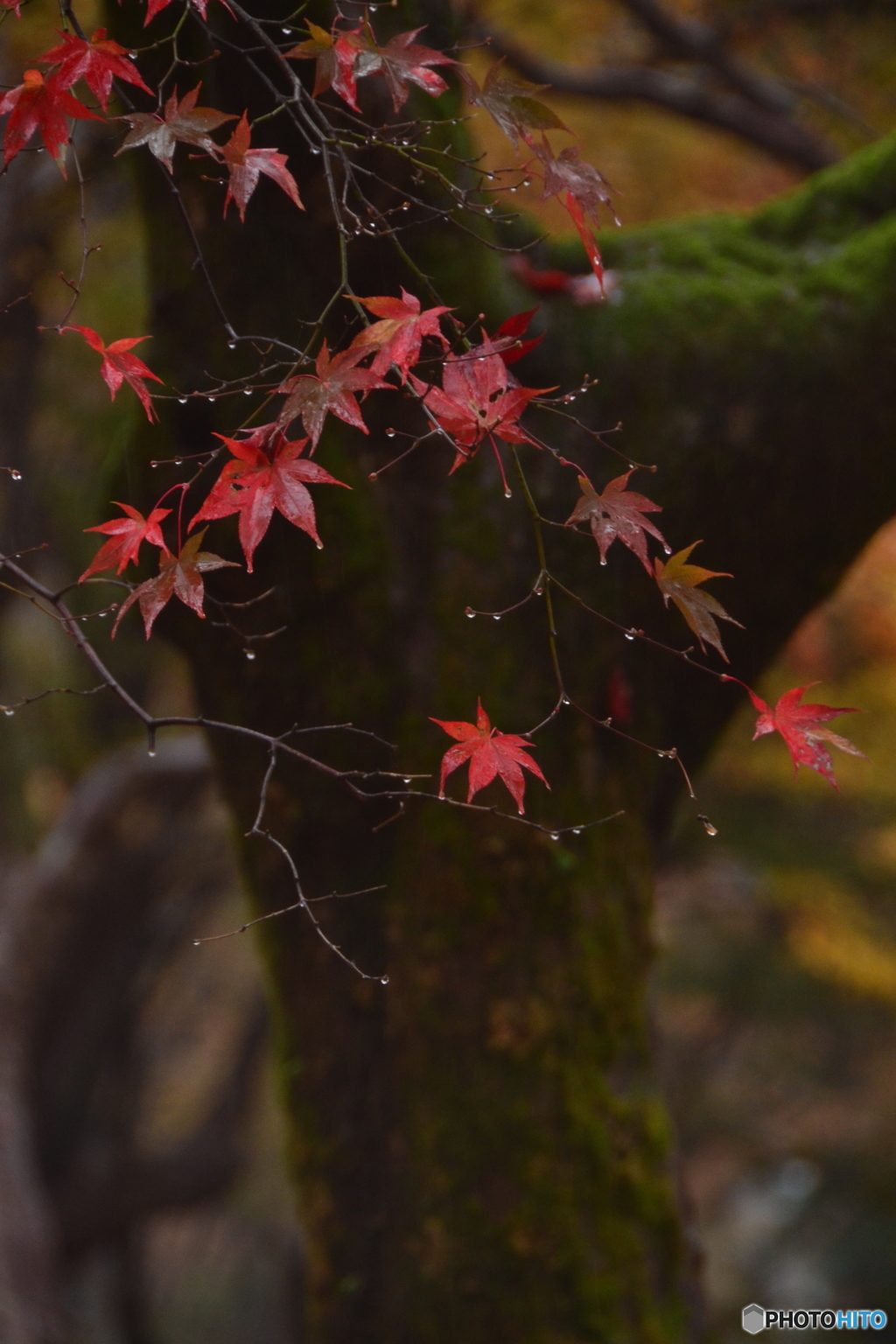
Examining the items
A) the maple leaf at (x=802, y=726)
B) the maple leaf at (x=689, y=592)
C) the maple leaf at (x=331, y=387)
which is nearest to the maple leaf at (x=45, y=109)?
the maple leaf at (x=331, y=387)

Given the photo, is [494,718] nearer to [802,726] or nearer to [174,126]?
[802,726]

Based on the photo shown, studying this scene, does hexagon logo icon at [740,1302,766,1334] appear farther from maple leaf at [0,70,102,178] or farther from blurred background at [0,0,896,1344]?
maple leaf at [0,70,102,178]

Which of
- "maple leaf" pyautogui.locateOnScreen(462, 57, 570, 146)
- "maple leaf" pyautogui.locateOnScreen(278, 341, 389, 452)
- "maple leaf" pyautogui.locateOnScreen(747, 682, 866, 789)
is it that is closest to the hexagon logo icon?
"maple leaf" pyautogui.locateOnScreen(747, 682, 866, 789)

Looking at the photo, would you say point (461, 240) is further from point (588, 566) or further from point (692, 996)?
point (692, 996)

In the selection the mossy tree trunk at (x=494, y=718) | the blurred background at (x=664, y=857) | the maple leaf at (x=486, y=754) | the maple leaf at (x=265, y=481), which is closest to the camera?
the maple leaf at (x=265, y=481)

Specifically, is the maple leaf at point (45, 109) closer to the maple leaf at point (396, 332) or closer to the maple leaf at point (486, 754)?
the maple leaf at point (396, 332)

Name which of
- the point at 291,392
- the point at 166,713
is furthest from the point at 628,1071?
the point at 166,713

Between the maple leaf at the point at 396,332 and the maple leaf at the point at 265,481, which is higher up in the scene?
the maple leaf at the point at 396,332
